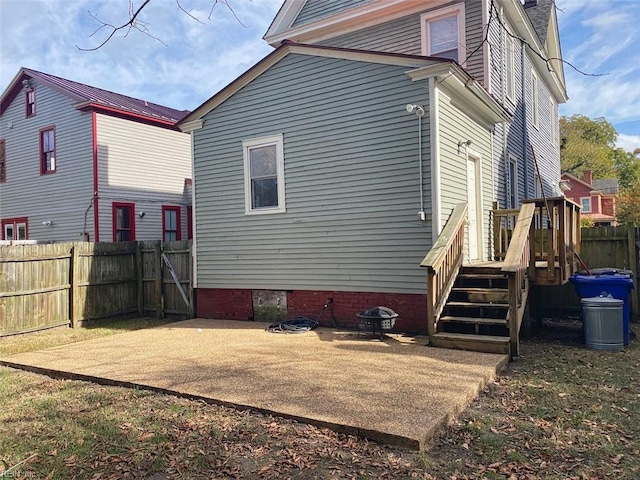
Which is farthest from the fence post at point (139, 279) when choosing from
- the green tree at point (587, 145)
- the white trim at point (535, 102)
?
the green tree at point (587, 145)

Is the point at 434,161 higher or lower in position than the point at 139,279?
higher

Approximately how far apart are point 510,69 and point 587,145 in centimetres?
3931

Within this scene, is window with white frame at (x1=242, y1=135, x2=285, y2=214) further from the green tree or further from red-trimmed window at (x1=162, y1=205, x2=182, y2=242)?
the green tree

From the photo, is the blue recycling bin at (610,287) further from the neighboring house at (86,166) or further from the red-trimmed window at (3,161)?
the red-trimmed window at (3,161)

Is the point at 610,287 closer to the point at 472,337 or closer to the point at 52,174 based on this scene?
the point at 472,337

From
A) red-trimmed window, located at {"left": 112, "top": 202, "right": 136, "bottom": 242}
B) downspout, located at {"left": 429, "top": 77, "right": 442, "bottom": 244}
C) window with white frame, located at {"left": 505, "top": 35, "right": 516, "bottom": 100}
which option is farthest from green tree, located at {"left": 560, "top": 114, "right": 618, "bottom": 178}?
downspout, located at {"left": 429, "top": 77, "right": 442, "bottom": 244}

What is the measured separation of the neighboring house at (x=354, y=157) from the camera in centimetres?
742

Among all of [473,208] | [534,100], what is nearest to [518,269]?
[473,208]

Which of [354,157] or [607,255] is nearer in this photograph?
[354,157]

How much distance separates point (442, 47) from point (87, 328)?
939 centimetres

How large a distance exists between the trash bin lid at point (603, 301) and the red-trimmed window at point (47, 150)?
1587 centimetres

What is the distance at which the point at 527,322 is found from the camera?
7648 mm

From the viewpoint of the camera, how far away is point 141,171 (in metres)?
15.8

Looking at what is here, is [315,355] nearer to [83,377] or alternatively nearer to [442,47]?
[83,377]
